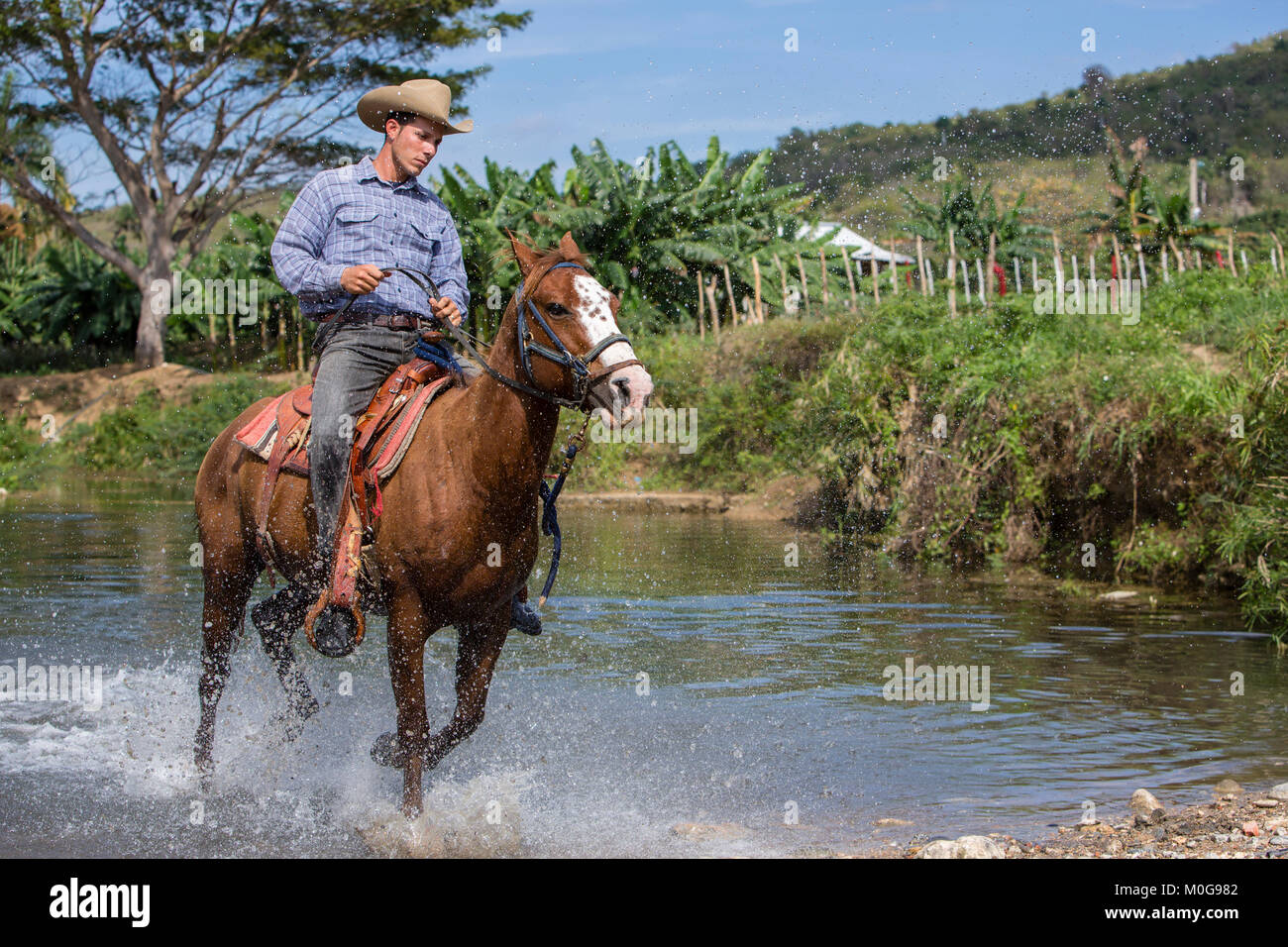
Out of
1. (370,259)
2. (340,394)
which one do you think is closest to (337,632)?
(340,394)

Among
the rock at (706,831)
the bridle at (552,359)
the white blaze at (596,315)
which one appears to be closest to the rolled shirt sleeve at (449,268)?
the bridle at (552,359)

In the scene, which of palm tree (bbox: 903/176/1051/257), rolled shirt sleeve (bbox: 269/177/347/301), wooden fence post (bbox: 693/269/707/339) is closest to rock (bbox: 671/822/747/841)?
rolled shirt sleeve (bbox: 269/177/347/301)

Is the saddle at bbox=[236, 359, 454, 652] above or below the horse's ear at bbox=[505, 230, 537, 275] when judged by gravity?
below

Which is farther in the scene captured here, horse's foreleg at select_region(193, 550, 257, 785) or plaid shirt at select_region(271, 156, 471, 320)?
horse's foreleg at select_region(193, 550, 257, 785)

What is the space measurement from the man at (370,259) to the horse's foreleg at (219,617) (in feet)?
2.44

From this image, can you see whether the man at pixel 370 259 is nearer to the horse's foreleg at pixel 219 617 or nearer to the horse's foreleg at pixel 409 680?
the horse's foreleg at pixel 409 680

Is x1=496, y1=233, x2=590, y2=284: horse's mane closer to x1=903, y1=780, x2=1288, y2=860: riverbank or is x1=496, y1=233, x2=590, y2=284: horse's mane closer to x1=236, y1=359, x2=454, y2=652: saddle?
x1=236, y1=359, x2=454, y2=652: saddle

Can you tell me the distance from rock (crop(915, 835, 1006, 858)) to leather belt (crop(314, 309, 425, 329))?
3211 millimetres

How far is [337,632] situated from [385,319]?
4.72ft

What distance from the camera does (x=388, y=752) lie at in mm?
5625

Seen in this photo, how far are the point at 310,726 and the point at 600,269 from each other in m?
20.9

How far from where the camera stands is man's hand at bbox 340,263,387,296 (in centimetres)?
552
